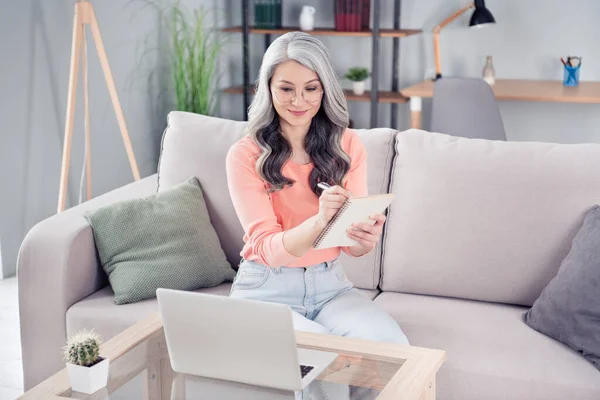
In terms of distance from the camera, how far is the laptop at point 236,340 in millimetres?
1391

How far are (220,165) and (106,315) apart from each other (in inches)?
21.1

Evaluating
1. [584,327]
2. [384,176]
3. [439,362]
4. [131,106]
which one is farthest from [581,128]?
[439,362]

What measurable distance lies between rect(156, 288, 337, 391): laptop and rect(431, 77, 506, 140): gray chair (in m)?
2.50

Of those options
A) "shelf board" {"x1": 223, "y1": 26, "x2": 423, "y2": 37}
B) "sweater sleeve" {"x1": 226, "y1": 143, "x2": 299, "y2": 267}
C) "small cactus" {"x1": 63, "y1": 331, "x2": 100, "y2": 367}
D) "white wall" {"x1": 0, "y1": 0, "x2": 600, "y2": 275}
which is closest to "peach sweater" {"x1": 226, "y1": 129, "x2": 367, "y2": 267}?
"sweater sleeve" {"x1": 226, "y1": 143, "x2": 299, "y2": 267}

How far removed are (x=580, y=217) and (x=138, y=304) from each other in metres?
1.13

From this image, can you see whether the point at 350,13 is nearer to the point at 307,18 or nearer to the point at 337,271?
the point at 307,18

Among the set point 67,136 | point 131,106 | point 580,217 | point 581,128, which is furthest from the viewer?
point 581,128

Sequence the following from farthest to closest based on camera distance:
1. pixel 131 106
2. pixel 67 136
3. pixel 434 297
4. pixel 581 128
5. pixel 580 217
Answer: pixel 581 128
pixel 131 106
pixel 67 136
pixel 434 297
pixel 580 217

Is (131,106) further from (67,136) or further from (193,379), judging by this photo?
(193,379)

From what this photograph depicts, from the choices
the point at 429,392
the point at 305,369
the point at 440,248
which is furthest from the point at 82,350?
the point at 440,248

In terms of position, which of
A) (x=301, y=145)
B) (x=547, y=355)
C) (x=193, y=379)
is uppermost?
(x=301, y=145)

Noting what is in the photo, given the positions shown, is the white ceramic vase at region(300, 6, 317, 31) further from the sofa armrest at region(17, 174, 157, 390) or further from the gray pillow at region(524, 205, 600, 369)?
the gray pillow at region(524, 205, 600, 369)

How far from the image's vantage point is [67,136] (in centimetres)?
332

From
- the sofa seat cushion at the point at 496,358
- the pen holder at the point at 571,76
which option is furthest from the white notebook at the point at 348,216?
the pen holder at the point at 571,76
